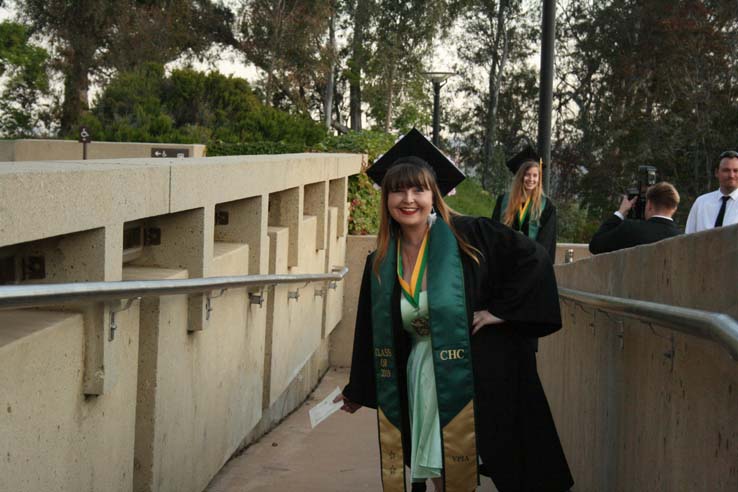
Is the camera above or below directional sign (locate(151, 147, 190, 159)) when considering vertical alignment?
below

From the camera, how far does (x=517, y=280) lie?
15.5 ft

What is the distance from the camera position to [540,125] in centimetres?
1245

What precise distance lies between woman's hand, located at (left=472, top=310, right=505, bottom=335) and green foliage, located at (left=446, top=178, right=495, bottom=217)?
56.4 feet

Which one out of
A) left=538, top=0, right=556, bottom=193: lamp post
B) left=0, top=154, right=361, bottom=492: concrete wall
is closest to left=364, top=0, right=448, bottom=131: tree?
left=538, top=0, right=556, bottom=193: lamp post

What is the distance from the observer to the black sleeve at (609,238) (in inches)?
299

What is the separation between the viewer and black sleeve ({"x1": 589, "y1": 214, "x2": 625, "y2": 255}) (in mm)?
7582

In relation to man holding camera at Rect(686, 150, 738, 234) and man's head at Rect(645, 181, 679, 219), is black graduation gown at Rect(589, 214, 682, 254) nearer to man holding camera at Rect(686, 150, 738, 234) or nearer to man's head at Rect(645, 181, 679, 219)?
man's head at Rect(645, 181, 679, 219)

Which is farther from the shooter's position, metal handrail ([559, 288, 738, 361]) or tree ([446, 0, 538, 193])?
tree ([446, 0, 538, 193])

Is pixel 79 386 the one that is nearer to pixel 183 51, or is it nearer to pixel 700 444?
pixel 700 444

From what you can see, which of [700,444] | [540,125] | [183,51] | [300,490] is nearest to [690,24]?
[183,51]

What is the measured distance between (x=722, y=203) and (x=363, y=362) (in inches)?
163

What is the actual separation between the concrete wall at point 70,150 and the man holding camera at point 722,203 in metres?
12.9

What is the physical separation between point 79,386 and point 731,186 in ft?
18.1

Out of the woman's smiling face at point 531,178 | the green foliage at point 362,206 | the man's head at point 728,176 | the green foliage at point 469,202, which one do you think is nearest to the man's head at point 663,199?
the man's head at point 728,176
